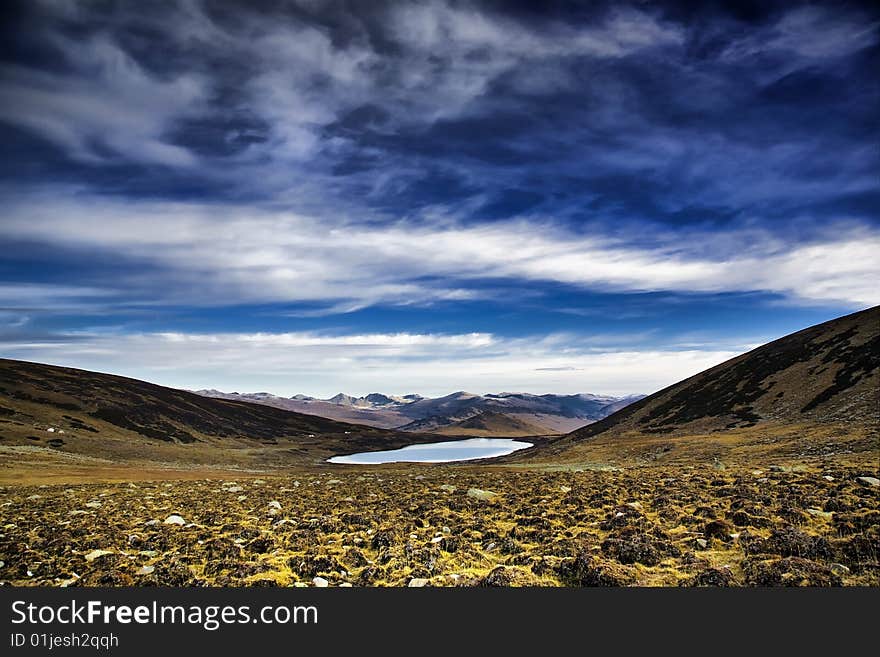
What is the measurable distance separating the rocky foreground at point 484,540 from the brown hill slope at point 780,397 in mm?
33011

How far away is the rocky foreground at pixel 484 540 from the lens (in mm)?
9422

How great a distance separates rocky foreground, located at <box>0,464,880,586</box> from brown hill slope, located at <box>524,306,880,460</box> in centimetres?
3301

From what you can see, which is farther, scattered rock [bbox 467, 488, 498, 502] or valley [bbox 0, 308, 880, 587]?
scattered rock [bbox 467, 488, 498, 502]

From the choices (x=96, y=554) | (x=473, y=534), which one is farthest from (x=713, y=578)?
(x=96, y=554)

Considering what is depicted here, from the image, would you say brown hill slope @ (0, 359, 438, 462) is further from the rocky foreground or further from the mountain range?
the rocky foreground

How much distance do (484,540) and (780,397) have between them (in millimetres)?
89690

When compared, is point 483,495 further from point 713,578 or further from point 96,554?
point 96,554

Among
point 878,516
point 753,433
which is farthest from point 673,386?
point 878,516

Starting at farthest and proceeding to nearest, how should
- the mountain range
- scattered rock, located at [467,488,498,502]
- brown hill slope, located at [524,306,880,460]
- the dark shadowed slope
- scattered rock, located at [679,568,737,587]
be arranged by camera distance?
the dark shadowed slope
brown hill slope, located at [524,306,880,460]
the mountain range
scattered rock, located at [467,488,498,502]
scattered rock, located at [679,568,737,587]

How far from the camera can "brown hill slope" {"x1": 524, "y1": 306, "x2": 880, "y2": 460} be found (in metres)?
57.1

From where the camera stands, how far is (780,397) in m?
77.4

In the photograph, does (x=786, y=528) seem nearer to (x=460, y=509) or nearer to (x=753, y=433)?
(x=460, y=509)

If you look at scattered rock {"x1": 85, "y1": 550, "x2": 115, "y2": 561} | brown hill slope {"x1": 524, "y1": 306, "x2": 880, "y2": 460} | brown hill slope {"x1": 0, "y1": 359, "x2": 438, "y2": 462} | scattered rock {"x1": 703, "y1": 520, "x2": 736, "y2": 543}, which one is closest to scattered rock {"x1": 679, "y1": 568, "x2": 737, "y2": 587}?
scattered rock {"x1": 703, "y1": 520, "x2": 736, "y2": 543}

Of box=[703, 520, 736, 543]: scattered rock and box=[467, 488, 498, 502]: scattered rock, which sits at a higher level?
box=[703, 520, 736, 543]: scattered rock
